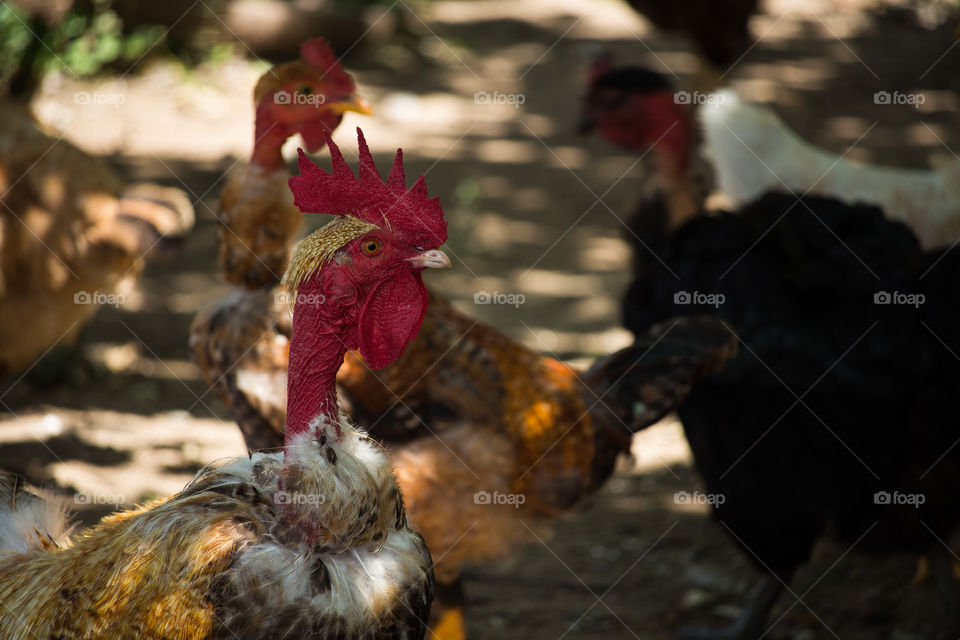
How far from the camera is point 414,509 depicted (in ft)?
10.6

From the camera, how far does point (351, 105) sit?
11.6 ft

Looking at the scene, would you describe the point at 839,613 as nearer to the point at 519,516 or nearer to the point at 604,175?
the point at 519,516

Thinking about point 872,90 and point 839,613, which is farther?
point 872,90

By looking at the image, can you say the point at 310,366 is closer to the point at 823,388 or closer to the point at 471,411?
the point at 471,411

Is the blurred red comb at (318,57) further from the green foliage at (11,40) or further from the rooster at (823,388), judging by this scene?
the green foliage at (11,40)

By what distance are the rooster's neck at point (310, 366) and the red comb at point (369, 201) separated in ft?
0.80

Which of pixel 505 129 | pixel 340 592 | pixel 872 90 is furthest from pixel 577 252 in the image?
pixel 340 592

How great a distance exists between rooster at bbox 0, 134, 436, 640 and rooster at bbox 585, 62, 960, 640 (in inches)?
74.5

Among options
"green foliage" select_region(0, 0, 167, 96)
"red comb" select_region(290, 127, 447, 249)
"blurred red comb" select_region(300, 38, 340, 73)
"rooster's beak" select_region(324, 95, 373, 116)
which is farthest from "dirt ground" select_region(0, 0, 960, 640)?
"blurred red comb" select_region(300, 38, 340, 73)

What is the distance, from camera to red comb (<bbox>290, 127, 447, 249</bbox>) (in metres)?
2.32

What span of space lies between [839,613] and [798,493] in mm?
824

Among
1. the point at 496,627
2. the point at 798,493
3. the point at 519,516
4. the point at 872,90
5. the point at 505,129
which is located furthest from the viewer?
the point at 872,90

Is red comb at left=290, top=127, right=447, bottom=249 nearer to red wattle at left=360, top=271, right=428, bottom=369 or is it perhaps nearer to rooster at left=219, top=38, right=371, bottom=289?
red wattle at left=360, top=271, right=428, bottom=369

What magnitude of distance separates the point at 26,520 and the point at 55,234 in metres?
2.43
